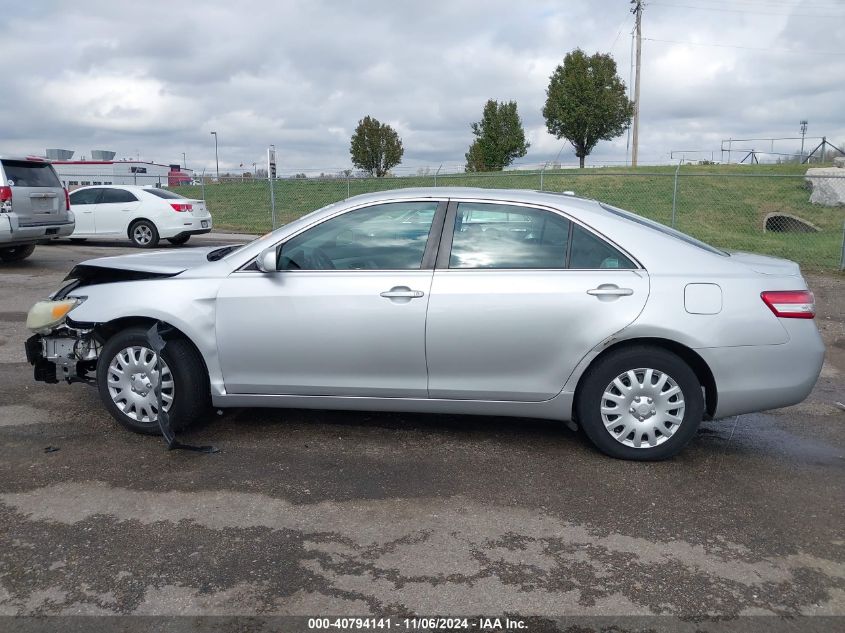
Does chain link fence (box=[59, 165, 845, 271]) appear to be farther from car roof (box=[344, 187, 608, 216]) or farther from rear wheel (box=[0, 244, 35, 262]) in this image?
car roof (box=[344, 187, 608, 216])

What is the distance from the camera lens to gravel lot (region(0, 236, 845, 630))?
2.99 metres

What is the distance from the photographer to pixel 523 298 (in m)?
4.29

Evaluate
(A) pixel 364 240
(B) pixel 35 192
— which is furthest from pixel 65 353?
(B) pixel 35 192

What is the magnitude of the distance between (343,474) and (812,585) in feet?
7.89

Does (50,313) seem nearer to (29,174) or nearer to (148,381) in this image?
(148,381)

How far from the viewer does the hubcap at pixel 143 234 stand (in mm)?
16766

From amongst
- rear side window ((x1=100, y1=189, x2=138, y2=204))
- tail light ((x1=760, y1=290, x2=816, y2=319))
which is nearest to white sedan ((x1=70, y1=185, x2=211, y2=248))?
rear side window ((x1=100, y1=189, x2=138, y2=204))

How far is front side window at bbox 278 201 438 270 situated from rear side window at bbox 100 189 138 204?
13.7 m

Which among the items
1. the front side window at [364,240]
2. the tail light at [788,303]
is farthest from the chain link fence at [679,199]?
the front side window at [364,240]

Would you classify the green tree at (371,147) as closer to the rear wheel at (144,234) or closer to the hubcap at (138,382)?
the rear wheel at (144,234)

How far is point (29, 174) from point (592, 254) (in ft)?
35.5

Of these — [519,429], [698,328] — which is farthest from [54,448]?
[698,328]

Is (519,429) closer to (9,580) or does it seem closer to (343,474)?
(343,474)

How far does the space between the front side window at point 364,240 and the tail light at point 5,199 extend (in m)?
9.00
